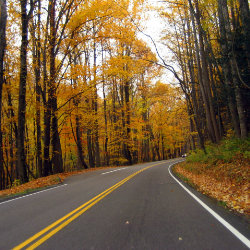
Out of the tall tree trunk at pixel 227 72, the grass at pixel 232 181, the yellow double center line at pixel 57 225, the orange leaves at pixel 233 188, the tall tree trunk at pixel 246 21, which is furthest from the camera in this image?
the tall tree trunk at pixel 227 72

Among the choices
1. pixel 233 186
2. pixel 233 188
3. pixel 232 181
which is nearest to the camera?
pixel 233 188

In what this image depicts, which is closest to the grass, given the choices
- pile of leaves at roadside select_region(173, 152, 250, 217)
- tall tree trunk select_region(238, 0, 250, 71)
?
pile of leaves at roadside select_region(173, 152, 250, 217)

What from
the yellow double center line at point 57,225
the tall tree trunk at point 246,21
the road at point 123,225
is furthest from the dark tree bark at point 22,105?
the tall tree trunk at point 246,21

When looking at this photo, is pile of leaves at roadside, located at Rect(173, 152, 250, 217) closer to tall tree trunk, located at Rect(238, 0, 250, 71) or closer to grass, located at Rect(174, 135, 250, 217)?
grass, located at Rect(174, 135, 250, 217)

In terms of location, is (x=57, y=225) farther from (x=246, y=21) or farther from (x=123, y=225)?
(x=246, y=21)

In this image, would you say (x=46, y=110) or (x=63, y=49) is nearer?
(x=46, y=110)

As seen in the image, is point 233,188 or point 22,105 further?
point 22,105

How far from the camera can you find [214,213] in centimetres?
482

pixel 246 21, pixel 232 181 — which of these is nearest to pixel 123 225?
pixel 232 181

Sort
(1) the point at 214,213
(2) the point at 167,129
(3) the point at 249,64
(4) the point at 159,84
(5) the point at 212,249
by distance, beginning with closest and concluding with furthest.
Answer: (5) the point at 212,249, (1) the point at 214,213, (3) the point at 249,64, (4) the point at 159,84, (2) the point at 167,129

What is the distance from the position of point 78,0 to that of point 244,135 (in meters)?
15.0

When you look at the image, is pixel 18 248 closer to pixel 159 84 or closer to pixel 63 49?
pixel 63 49

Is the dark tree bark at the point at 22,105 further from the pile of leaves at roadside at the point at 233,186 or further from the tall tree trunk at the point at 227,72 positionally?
the tall tree trunk at the point at 227,72

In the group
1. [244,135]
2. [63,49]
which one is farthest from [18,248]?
[63,49]
